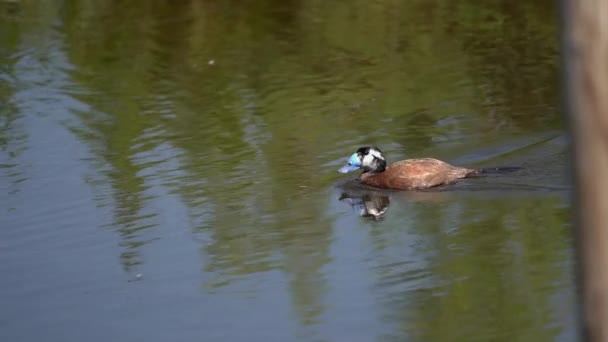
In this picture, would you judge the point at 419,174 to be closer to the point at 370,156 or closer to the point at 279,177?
the point at 370,156

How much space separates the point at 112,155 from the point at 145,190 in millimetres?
1469

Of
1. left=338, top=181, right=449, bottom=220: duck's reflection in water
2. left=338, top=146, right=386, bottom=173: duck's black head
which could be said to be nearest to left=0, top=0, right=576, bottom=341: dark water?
left=338, top=181, right=449, bottom=220: duck's reflection in water

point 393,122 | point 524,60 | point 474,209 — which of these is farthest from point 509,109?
point 474,209

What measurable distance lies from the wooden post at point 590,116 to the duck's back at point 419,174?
7.25 metres

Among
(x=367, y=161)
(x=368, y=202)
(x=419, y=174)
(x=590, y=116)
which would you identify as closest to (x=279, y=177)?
(x=367, y=161)

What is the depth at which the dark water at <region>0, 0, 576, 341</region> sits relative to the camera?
707 centimetres

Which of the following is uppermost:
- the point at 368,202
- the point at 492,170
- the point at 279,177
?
the point at 279,177

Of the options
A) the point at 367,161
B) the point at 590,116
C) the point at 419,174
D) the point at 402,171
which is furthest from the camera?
the point at 367,161

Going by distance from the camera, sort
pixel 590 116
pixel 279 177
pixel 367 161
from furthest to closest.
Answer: pixel 279 177, pixel 367 161, pixel 590 116

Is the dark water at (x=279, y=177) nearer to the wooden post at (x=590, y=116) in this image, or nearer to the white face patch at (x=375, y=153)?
the white face patch at (x=375, y=153)

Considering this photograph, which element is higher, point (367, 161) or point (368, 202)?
point (367, 161)

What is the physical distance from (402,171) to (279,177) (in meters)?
1.11

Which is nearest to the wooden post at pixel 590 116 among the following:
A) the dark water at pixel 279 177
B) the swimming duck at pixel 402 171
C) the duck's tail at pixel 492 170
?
the dark water at pixel 279 177

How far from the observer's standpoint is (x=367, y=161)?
1002 cm
